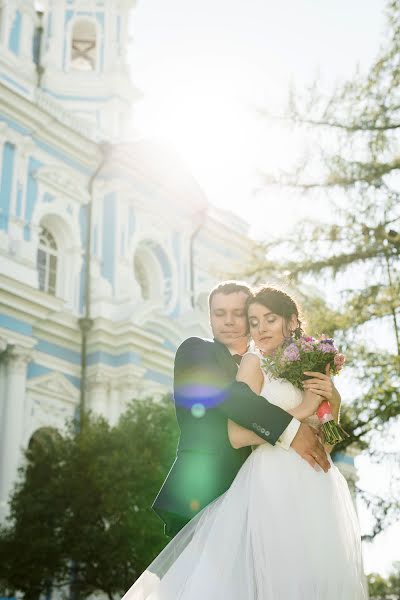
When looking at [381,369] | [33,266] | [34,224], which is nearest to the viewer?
[381,369]

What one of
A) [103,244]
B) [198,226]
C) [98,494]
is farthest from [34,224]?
[98,494]

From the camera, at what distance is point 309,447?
342cm

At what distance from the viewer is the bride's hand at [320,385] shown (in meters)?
3.51

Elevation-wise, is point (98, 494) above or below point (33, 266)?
below

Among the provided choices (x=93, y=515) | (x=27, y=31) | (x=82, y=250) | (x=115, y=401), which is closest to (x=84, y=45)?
(x=27, y=31)

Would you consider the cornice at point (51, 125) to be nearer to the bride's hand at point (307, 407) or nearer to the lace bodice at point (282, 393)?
the lace bodice at point (282, 393)

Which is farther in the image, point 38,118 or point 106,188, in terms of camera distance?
point 106,188

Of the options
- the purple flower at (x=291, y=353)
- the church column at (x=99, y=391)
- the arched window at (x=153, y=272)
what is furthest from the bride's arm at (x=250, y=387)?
the arched window at (x=153, y=272)

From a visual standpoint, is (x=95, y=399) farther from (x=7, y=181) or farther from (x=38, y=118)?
(x=38, y=118)

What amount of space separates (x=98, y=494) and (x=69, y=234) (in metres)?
9.88

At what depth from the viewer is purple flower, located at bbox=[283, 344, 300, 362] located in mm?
3492

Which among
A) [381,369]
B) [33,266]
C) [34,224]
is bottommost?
[381,369]

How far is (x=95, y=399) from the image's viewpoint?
18344mm

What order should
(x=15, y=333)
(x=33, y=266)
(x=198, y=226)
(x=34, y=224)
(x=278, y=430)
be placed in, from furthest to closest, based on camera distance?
(x=198, y=226), (x=34, y=224), (x=33, y=266), (x=15, y=333), (x=278, y=430)
